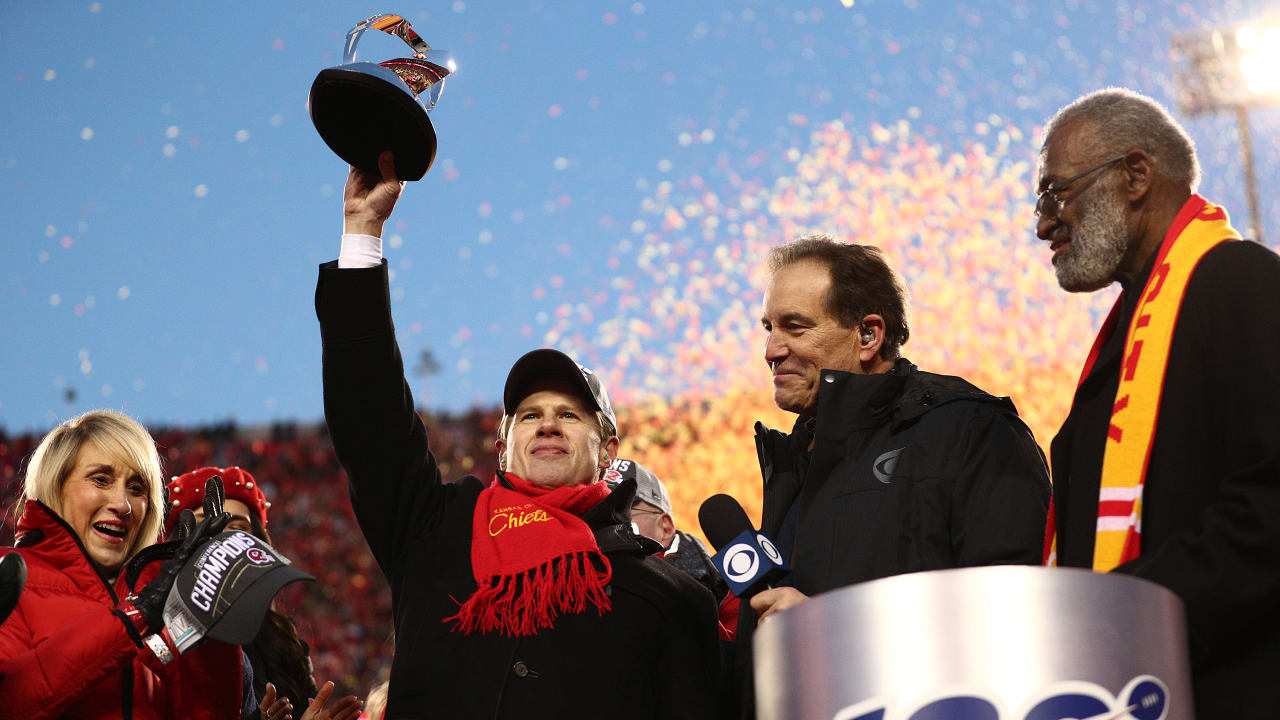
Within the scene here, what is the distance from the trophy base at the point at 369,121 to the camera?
3.11 metres

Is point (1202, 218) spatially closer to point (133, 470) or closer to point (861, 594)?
point (861, 594)

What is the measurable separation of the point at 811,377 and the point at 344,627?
58.6 ft

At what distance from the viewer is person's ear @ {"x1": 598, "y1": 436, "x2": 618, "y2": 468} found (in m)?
3.70

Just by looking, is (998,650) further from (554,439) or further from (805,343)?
(554,439)

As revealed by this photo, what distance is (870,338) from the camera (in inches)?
136

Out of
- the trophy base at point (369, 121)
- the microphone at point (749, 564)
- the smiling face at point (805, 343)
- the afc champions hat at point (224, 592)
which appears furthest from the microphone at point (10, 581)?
the smiling face at point (805, 343)

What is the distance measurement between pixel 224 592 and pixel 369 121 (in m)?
1.24

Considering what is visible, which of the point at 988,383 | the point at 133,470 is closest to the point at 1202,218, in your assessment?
the point at 133,470

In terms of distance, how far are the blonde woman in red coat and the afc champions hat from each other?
0.07m

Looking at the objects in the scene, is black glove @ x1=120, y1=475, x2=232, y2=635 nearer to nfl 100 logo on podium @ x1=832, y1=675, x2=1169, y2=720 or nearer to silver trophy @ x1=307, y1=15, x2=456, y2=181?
silver trophy @ x1=307, y1=15, x2=456, y2=181

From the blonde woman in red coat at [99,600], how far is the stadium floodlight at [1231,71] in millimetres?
17975

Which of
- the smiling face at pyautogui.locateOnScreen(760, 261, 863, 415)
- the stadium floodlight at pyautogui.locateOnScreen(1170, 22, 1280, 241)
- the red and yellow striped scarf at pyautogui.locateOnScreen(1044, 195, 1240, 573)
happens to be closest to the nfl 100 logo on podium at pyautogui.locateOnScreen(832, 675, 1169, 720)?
the red and yellow striped scarf at pyautogui.locateOnScreen(1044, 195, 1240, 573)

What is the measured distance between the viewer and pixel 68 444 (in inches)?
140

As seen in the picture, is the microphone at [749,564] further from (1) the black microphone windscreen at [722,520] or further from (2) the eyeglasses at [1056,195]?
(2) the eyeglasses at [1056,195]
